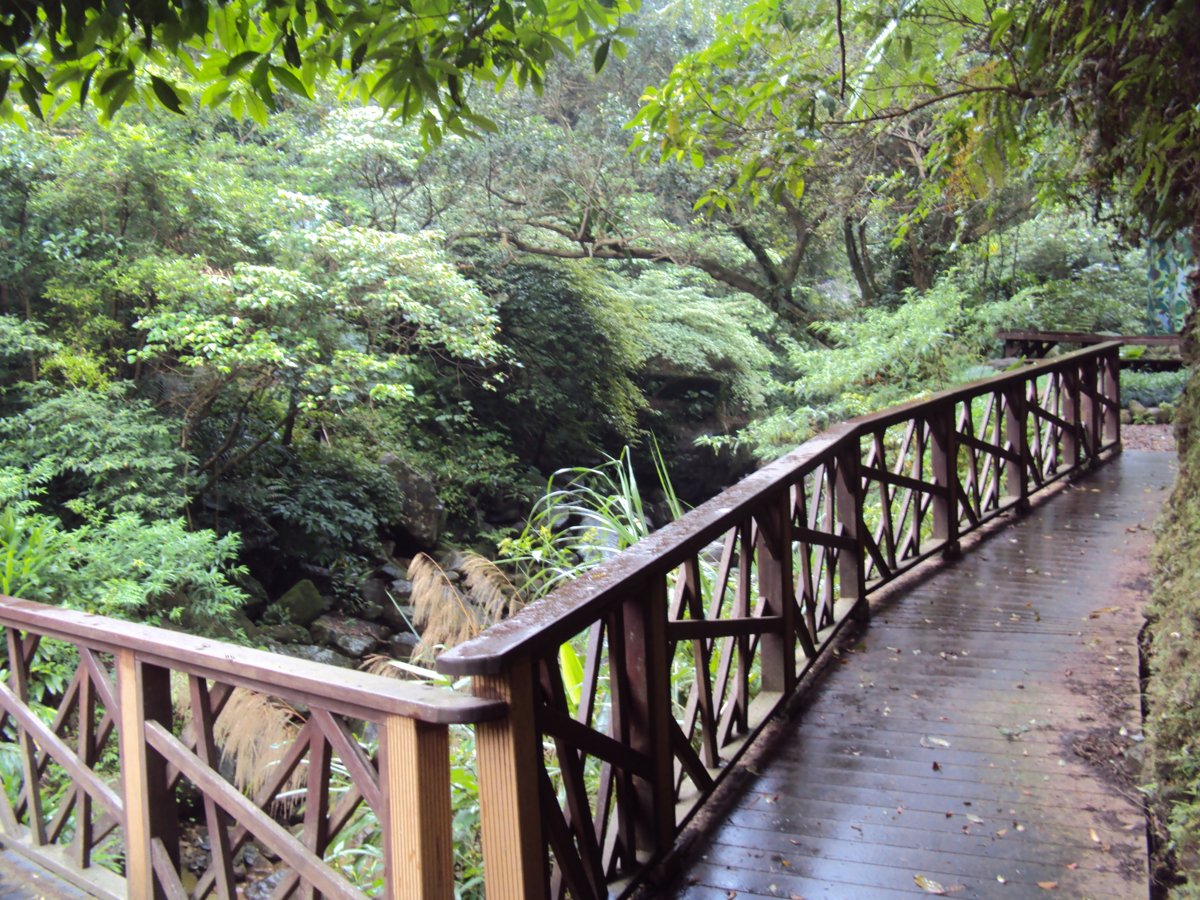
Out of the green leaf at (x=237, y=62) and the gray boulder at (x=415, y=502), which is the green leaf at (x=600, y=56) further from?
the gray boulder at (x=415, y=502)

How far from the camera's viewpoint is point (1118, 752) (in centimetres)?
344

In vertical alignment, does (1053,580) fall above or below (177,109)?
below

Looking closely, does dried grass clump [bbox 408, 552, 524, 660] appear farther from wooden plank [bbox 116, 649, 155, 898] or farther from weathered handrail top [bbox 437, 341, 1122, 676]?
wooden plank [bbox 116, 649, 155, 898]

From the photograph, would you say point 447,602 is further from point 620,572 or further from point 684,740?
point 620,572

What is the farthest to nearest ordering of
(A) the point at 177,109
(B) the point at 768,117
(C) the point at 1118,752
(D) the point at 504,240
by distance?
(D) the point at 504,240 < (B) the point at 768,117 < (C) the point at 1118,752 < (A) the point at 177,109

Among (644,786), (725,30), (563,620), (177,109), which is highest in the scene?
(725,30)

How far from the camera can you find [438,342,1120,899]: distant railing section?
1.94 m

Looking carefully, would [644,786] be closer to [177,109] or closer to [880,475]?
[177,109]

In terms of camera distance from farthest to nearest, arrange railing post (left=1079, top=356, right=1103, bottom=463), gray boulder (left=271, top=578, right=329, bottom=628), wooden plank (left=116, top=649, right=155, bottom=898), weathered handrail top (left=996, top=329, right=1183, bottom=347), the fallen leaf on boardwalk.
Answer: weathered handrail top (left=996, top=329, right=1183, bottom=347) → gray boulder (left=271, top=578, right=329, bottom=628) → railing post (left=1079, top=356, right=1103, bottom=463) → the fallen leaf on boardwalk → wooden plank (left=116, top=649, right=155, bottom=898)

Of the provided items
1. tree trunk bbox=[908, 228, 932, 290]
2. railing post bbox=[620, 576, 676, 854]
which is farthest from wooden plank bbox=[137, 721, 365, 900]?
tree trunk bbox=[908, 228, 932, 290]

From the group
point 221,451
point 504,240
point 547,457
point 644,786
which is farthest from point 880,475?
point 547,457

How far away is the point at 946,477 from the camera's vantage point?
605 centimetres

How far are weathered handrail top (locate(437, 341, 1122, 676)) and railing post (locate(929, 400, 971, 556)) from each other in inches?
60.0

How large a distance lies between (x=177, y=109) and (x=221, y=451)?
820cm
